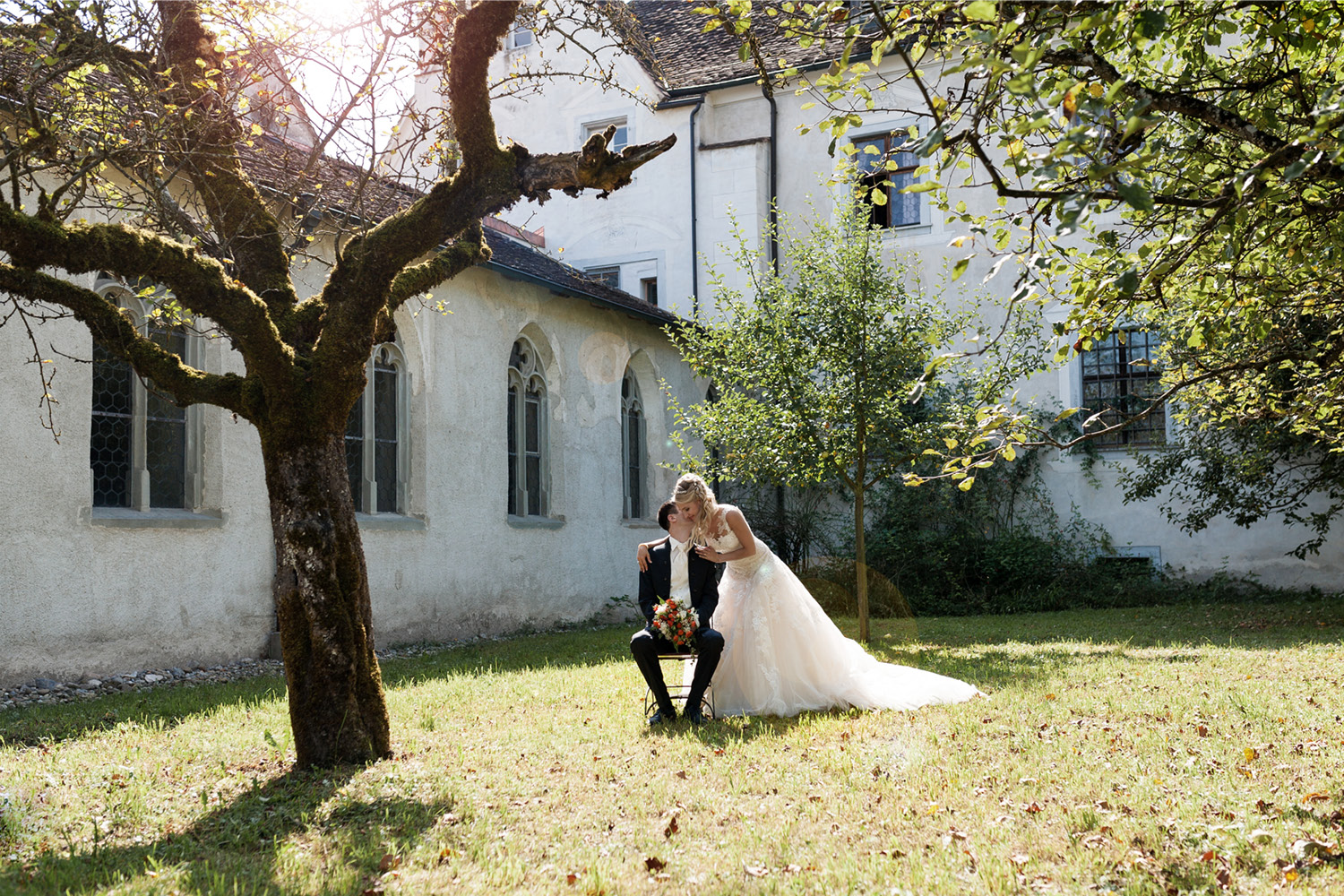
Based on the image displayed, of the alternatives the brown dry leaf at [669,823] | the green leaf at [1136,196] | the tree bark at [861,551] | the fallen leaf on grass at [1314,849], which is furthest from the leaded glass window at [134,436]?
the fallen leaf on grass at [1314,849]

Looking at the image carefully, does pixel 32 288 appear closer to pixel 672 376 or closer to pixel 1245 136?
pixel 1245 136

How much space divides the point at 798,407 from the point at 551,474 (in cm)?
562

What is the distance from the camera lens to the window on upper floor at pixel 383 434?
1327cm

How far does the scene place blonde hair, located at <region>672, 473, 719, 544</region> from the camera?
720 cm

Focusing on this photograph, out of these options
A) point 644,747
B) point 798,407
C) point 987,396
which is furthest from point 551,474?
point 644,747

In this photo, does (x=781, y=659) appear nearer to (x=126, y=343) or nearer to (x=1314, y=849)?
(x=1314, y=849)

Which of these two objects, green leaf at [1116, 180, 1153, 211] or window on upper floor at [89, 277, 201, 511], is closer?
green leaf at [1116, 180, 1153, 211]

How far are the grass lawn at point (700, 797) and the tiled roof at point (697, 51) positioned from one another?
15126mm

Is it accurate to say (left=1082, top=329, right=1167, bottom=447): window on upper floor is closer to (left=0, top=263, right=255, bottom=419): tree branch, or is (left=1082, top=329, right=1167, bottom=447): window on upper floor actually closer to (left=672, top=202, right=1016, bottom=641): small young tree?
(left=672, top=202, right=1016, bottom=641): small young tree

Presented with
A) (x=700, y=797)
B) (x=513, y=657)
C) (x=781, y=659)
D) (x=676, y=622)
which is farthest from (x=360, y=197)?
(x=513, y=657)

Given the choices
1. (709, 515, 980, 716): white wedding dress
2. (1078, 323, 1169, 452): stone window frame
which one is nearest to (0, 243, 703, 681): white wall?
(709, 515, 980, 716): white wedding dress

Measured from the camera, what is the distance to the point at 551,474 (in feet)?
54.2

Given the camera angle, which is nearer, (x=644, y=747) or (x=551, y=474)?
(x=644, y=747)

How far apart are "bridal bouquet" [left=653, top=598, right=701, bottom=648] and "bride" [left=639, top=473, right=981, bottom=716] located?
1.64ft
